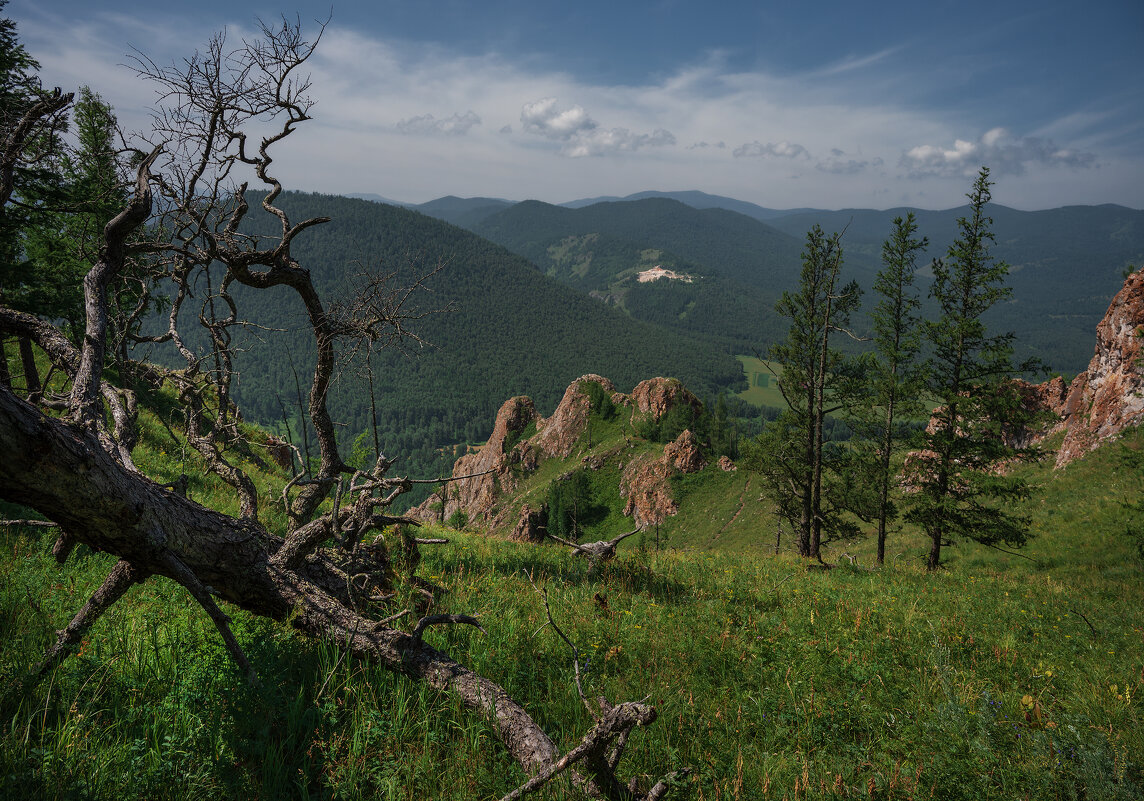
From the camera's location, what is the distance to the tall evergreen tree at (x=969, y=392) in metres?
16.8

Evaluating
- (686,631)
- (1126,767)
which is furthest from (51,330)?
(1126,767)

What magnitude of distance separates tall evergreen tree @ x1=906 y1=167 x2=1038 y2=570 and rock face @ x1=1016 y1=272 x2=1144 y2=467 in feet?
58.2

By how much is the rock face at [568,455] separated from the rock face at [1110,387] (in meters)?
45.2

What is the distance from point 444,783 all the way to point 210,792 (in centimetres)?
114

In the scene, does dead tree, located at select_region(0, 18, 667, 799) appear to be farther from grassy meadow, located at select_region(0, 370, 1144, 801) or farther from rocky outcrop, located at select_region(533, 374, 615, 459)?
rocky outcrop, located at select_region(533, 374, 615, 459)

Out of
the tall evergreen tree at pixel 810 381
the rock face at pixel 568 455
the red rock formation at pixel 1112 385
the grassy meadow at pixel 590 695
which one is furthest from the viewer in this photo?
the rock face at pixel 568 455

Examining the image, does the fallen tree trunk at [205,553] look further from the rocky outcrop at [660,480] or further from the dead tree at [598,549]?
the rocky outcrop at [660,480]

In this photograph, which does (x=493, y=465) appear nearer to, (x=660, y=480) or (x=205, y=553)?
(x=660, y=480)

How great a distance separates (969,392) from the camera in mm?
17719

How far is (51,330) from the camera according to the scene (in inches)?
182

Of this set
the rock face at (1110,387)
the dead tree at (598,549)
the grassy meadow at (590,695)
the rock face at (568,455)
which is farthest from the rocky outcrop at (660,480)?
the grassy meadow at (590,695)

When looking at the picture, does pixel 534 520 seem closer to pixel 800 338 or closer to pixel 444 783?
pixel 800 338

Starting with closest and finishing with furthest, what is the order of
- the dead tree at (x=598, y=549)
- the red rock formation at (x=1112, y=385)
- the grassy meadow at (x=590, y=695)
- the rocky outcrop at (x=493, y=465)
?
the grassy meadow at (x=590, y=695)
the dead tree at (x=598, y=549)
the red rock formation at (x=1112, y=385)
the rocky outcrop at (x=493, y=465)

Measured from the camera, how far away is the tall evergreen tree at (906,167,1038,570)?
16.8 metres
